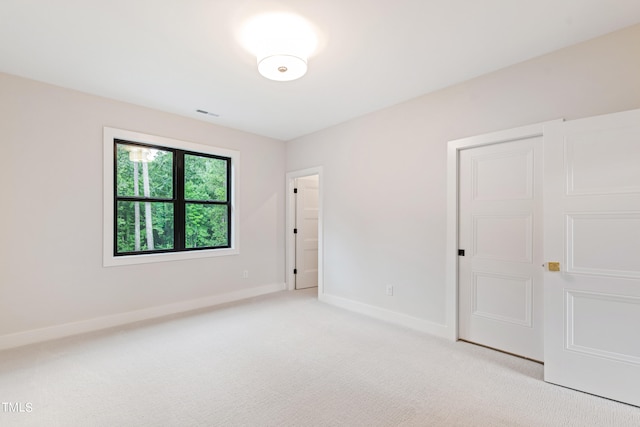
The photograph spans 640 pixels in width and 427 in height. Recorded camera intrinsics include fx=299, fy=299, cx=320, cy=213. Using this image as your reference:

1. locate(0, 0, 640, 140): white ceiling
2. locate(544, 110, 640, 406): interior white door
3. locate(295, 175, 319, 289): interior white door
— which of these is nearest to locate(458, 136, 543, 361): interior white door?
locate(544, 110, 640, 406): interior white door

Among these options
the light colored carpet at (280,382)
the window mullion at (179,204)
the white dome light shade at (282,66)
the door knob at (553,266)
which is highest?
the white dome light shade at (282,66)

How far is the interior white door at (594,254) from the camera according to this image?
6.64 feet

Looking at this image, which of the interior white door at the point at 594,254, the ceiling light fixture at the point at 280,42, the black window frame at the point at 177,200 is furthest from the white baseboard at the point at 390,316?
the ceiling light fixture at the point at 280,42

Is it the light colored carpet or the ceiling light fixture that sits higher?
the ceiling light fixture

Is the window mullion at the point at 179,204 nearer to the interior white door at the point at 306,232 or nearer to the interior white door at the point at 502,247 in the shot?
the interior white door at the point at 306,232

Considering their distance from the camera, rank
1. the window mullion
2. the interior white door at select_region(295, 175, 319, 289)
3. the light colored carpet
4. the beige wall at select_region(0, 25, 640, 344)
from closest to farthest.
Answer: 1. the light colored carpet
2. the beige wall at select_region(0, 25, 640, 344)
3. the window mullion
4. the interior white door at select_region(295, 175, 319, 289)

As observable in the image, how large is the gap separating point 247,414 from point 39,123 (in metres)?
3.48

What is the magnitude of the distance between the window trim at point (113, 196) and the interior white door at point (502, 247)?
3.21 meters

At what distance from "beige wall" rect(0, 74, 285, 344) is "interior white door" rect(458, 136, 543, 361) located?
3.55 meters

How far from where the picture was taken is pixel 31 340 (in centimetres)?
301

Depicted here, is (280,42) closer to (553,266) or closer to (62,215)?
(553,266)

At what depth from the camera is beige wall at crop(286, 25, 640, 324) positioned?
2355mm

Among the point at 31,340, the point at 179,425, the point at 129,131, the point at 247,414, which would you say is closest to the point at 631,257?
the point at 247,414

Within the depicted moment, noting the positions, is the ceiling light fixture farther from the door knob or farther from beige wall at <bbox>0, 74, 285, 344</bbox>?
the door knob
